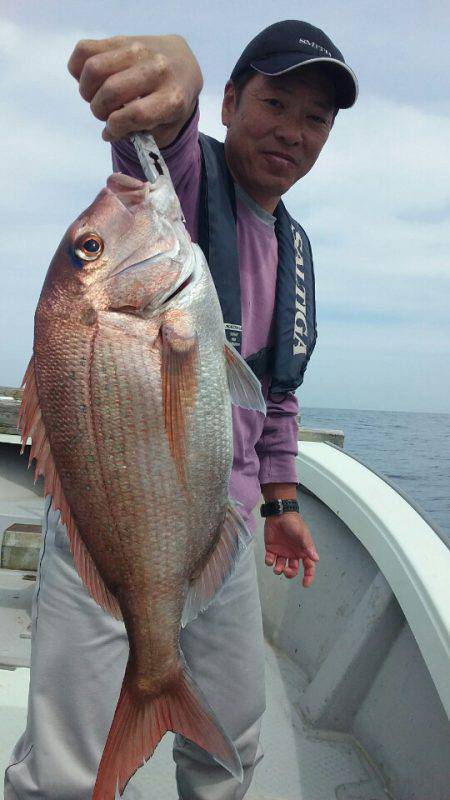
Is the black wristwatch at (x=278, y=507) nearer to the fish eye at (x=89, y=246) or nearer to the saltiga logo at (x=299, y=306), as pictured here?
the saltiga logo at (x=299, y=306)

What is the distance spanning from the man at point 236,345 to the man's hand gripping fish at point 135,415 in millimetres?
264

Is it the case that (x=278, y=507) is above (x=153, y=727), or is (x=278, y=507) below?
above

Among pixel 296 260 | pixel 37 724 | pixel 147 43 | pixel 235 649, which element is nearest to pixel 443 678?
pixel 235 649

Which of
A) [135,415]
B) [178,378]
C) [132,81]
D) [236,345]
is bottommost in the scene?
[135,415]

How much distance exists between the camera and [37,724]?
5.98 ft

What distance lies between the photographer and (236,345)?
6.49 ft

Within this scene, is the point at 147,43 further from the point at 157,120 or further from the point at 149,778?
the point at 149,778

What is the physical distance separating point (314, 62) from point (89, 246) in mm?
1042

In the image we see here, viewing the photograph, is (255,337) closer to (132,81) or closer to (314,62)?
(314,62)

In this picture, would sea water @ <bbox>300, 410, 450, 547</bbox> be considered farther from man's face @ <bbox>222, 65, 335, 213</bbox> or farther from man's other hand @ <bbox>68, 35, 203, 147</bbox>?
man's other hand @ <bbox>68, 35, 203, 147</bbox>

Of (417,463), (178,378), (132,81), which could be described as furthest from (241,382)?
(417,463)

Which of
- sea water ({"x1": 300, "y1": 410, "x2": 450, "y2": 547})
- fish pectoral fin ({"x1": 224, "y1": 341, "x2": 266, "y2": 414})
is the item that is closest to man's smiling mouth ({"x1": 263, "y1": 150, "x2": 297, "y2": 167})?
fish pectoral fin ({"x1": 224, "y1": 341, "x2": 266, "y2": 414})

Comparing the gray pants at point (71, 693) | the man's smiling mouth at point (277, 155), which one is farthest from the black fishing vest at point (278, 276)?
the gray pants at point (71, 693)

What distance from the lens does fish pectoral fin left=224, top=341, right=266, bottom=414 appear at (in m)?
1.49
